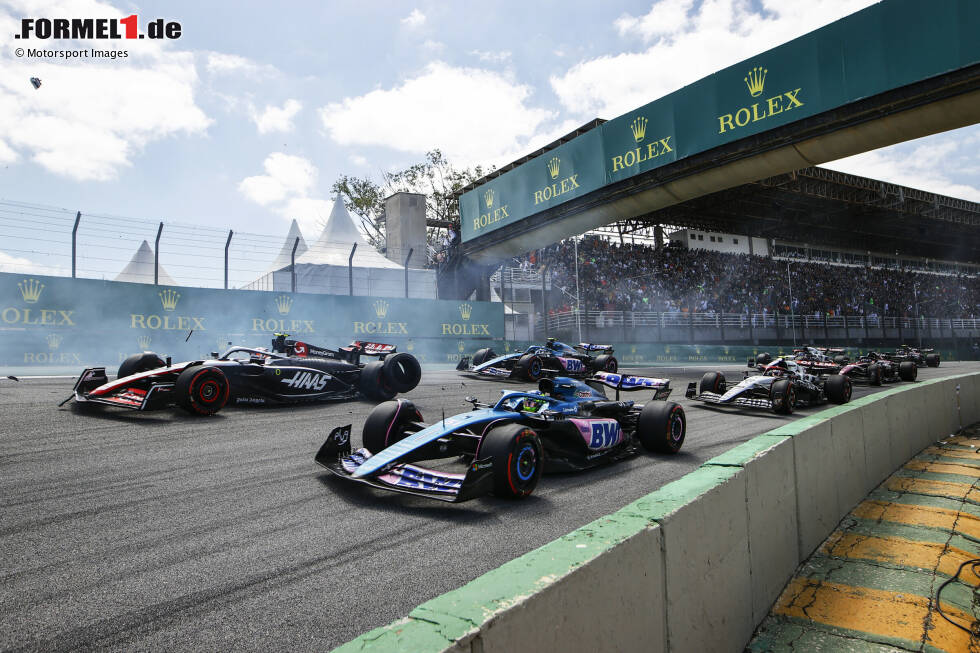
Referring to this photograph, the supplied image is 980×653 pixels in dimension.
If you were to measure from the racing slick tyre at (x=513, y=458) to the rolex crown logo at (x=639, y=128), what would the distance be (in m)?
14.8

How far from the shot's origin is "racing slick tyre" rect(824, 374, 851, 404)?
1053 centimetres

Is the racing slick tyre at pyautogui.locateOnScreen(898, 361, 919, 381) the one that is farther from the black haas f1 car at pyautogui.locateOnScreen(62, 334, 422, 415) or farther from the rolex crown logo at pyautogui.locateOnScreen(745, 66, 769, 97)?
the black haas f1 car at pyautogui.locateOnScreen(62, 334, 422, 415)

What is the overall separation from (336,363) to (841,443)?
23.1 ft

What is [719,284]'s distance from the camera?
3244cm

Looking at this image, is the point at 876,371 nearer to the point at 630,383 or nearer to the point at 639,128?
the point at 639,128

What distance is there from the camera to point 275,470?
5.02m

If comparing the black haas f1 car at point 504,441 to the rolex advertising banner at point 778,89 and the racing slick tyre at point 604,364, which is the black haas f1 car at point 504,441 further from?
the rolex advertising banner at point 778,89

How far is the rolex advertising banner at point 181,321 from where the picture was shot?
1230 centimetres

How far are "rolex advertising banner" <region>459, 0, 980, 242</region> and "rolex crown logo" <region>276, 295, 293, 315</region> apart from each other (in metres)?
9.29

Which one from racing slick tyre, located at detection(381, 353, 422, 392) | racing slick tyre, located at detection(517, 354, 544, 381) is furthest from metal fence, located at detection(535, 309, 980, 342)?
racing slick tyre, located at detection(381, 353, 422, 392)

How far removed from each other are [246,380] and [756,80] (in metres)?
13.7

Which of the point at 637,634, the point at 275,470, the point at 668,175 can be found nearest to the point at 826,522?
the point at 637,634

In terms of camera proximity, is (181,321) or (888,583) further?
(181,321)

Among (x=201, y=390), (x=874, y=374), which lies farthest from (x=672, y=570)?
(x=874, y=374)
